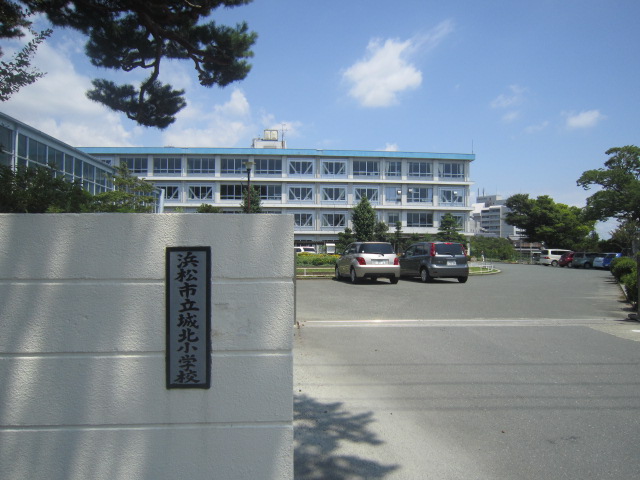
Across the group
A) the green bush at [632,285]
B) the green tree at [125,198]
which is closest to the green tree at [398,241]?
the green bush at [632,285]

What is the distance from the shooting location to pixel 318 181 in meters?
54.4

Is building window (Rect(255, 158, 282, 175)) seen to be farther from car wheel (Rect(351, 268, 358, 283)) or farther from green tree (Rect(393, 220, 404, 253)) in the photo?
car wheel (Rect(351, 268, 358, 283))

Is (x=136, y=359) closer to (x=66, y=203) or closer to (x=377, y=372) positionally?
(x=66, y=203)

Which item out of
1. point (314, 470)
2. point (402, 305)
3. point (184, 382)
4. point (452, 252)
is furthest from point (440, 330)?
point (452, 252)

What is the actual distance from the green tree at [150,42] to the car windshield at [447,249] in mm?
13128

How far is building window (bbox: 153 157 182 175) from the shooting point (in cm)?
5372

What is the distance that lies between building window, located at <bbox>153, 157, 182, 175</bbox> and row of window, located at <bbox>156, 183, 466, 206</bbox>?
1711mm

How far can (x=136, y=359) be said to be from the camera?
2.89 metres

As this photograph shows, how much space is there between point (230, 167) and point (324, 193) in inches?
455

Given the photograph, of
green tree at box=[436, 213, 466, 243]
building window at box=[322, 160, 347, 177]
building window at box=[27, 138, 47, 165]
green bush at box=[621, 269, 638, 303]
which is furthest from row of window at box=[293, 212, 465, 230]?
green bush at box=[621, 269, 638, 303]

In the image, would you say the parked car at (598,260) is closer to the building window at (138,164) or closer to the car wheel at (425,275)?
the car wheel at (425,275)

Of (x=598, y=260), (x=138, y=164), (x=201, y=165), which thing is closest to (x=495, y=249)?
(x=598, y=260)

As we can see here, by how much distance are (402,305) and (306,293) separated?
11.9 feet

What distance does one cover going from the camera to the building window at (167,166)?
53725mm
